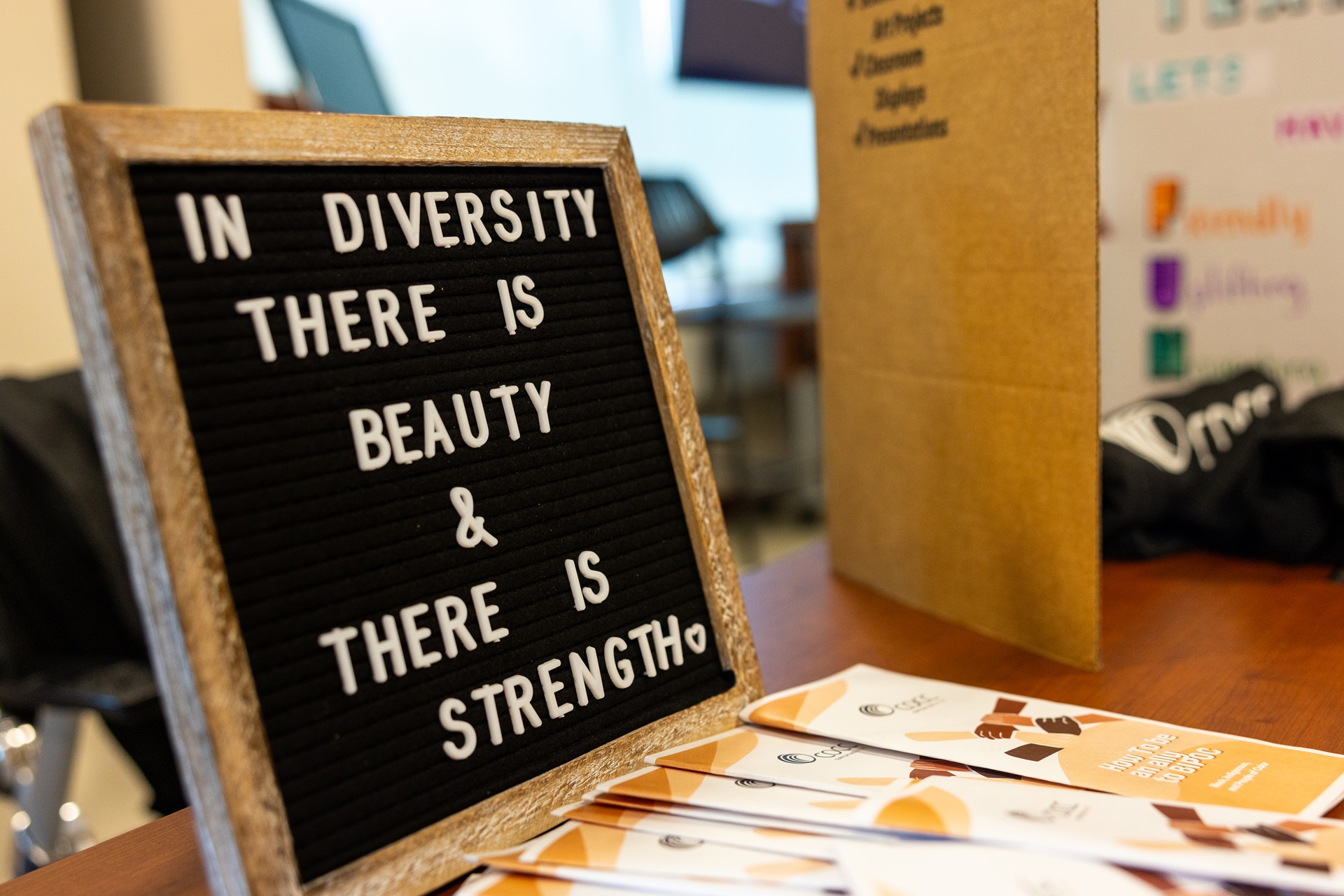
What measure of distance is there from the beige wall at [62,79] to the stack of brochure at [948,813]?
5.29 feet

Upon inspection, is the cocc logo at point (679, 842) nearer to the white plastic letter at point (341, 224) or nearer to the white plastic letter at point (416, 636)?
the white plastic letter at point (416, 636)

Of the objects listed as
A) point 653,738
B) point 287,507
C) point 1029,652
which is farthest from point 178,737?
point 1029,652

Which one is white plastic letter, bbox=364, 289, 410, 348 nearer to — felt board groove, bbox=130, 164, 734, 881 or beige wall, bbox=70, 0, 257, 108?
felt board groove, bbox=130, 164, 734, 881

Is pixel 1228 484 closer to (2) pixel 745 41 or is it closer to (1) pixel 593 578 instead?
(1) pixel 593 578

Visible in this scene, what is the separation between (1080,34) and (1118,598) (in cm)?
48

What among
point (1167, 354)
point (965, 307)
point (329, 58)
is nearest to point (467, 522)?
point (965, 307)

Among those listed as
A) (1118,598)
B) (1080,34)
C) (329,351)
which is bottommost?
(1118,598)

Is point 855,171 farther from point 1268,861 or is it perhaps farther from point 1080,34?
point 1268,861

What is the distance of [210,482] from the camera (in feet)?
1.44

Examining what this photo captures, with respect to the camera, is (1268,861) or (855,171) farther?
(855,171)

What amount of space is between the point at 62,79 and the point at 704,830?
2039 millimetres

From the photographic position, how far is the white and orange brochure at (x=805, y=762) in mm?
520

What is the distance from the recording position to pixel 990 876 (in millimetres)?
413

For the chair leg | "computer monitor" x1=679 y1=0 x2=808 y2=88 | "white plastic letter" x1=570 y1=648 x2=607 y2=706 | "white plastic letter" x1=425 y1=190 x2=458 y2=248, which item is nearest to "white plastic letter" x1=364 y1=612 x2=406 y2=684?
"white plastic letter" x1=570 y1=648 x2=607 y2=706
